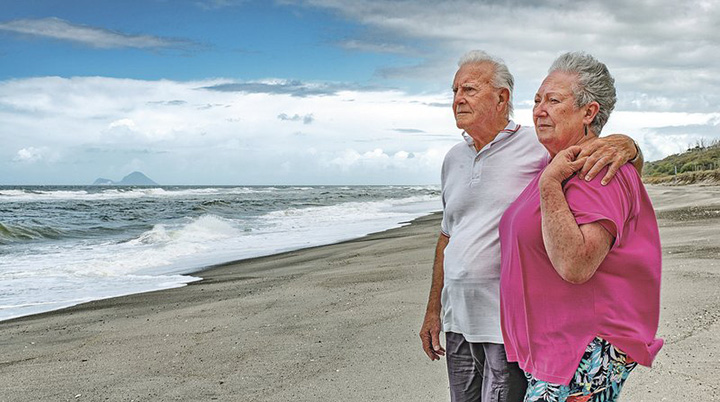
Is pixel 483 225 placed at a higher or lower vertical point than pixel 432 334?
higher

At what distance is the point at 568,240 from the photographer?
1645 millimetres

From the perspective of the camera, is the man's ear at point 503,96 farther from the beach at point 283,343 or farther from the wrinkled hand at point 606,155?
the beach at point 283,343

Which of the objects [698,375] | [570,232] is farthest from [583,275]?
[698,375]

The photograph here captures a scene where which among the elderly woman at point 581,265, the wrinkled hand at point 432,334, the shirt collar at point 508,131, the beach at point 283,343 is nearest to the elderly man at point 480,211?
the shirt collar at point 508,131

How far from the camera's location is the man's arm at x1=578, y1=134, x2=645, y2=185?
1.68 meters

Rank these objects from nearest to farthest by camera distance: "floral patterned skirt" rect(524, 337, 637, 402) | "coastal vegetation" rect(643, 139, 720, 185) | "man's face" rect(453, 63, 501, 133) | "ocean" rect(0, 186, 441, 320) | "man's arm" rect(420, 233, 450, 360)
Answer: "floral patterned skirt" rect(524, 337, 637, 402), "man's face" rect(453, 63, 501, 133), "man's arm" rect(420, 233, 450, 360), "ocean" rect(0, 186, 441, 320), "coastal vegetation" rect(643, 139, 720, 185)

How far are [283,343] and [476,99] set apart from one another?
365 cm

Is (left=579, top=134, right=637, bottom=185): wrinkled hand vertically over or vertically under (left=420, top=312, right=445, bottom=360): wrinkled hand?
over

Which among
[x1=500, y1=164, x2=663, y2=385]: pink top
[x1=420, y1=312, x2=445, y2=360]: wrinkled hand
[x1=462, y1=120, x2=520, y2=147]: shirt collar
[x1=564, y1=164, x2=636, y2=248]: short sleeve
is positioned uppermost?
[x1=462, y1=120, x2=520, y2=147]: shirt collar

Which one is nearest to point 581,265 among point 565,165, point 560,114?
point 565,165

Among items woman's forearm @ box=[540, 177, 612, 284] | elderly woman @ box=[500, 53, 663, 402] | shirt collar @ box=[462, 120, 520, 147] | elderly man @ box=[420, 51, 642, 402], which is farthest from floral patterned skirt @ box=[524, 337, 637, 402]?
shirt collar @ box=[462, 120, 520, 147]

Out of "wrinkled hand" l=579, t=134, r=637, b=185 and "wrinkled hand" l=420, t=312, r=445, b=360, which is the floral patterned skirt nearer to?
"wrinkled hand" l=579, t=134, r=637, b=185

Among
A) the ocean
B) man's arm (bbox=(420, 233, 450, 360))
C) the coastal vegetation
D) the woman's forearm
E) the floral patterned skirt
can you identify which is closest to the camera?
the woman's forearm

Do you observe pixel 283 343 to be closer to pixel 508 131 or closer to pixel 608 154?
pixel 508 131
